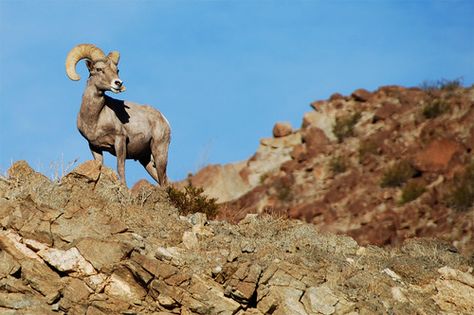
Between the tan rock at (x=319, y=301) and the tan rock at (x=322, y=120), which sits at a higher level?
the tan rock at (x=322, y=120)

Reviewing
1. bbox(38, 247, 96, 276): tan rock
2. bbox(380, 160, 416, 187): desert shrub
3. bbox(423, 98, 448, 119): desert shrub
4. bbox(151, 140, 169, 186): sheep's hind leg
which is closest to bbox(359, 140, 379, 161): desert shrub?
bbox(380, 160, 416, 187): desert shrub

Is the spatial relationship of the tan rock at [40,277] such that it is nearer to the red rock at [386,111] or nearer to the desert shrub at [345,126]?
the desert shrub at [345,126]

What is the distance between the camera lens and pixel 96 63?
14109 millimetres

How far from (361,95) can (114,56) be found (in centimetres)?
2923

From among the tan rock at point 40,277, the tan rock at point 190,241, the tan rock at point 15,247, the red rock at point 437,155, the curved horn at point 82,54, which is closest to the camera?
the tan rock at point 40,277

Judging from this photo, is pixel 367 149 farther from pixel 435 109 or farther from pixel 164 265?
pixel 164 265

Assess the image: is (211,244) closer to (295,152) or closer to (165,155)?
(165,155)

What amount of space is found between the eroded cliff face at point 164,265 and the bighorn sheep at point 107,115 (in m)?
0.97

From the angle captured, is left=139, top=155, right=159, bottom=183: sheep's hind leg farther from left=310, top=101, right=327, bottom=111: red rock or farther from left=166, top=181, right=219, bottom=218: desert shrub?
left=310, top=101, right=327, bottom=111: red rock

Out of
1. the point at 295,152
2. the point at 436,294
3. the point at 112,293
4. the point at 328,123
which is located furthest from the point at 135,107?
the point at 328,123

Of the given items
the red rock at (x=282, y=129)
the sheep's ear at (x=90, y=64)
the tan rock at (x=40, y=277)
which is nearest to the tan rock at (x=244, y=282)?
the tan rock at (x=40, y=277)

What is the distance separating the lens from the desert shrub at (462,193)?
97.6 feet

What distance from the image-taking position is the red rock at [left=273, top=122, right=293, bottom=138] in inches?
1633

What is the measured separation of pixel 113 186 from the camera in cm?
1306
